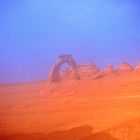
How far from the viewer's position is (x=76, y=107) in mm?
5832

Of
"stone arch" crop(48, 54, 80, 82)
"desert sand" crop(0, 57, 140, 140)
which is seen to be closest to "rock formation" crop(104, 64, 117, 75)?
"desert sand" crop(0, 57, 140, 140)

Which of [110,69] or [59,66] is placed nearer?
[110,69]

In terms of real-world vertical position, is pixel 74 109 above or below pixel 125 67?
below

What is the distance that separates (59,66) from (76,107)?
83 cm

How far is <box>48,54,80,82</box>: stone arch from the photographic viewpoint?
19.4 feet

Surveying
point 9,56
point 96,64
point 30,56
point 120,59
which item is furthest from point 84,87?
point 9,56

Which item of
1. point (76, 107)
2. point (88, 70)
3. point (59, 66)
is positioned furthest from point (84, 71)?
point (76, 107)

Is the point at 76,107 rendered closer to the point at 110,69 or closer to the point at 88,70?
the point at 88,70

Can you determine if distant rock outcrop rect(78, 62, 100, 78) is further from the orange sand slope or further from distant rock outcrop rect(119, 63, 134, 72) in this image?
distant rock outcrop rect(119, 63, 134, 72)

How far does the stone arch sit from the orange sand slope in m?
0.13

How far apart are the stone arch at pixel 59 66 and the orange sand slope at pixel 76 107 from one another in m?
0.13

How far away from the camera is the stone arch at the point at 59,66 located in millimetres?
5914

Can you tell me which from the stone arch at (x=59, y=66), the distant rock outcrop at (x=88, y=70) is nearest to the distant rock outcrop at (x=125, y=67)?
the distant rock outcrop at (x=88, y=70)

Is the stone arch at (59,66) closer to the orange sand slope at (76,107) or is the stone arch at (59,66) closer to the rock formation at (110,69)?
the orange sand slope at (76,107)
